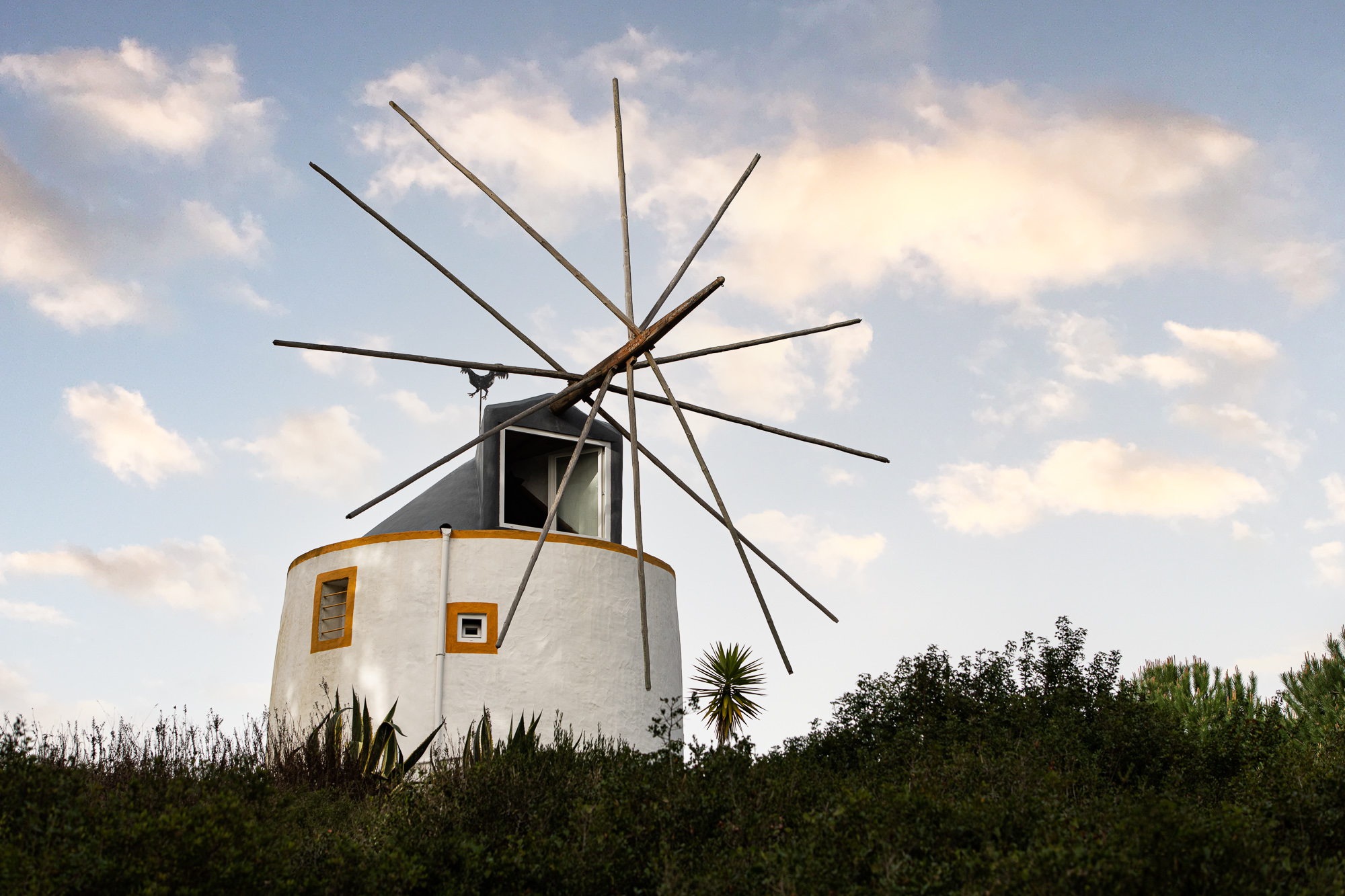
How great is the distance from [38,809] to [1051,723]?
431 inches

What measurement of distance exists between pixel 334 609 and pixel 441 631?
6.58ft

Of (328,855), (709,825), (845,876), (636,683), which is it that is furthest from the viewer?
(636,683)

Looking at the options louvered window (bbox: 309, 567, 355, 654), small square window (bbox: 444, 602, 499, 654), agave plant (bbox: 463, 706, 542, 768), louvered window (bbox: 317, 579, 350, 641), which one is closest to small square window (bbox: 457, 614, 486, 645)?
small square window (bbox: 444, 602, 499, 654)

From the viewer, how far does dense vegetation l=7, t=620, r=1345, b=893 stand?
8.19 meters

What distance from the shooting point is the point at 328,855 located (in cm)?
964

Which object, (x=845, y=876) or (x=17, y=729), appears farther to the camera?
(x=17, y=729)

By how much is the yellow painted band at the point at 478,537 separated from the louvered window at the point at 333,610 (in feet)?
1.68

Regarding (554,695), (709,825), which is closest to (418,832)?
(709,825)

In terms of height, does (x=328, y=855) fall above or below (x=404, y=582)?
below

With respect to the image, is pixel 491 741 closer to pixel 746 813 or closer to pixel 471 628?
pixel 471 628

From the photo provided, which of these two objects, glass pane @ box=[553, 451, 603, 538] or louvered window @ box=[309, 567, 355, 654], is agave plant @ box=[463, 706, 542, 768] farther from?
glass pane @ box=[553, 451, 603, 538]

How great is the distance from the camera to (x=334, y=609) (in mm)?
16516

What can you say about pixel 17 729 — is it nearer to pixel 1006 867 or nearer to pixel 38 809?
pixel 38 809

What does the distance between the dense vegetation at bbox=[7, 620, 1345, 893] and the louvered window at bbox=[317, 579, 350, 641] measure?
2066 millimetres
